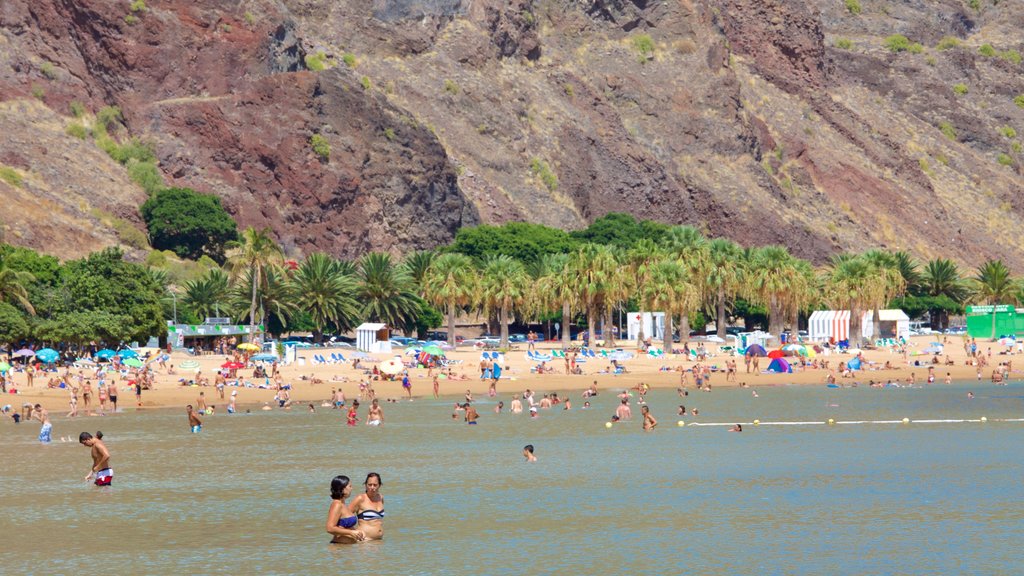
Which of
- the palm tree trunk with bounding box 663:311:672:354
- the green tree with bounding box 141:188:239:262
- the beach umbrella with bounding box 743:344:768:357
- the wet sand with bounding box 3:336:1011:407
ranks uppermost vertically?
the green tree with bounding box 141:188:239:262

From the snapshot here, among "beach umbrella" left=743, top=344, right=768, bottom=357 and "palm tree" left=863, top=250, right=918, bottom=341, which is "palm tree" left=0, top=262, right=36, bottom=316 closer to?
"beach umbrella" left=743, top=344, right=768, bottom=357

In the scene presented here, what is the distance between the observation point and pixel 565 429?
54.6m

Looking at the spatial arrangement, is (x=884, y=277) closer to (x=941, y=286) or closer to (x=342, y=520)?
(x=941, y=286)

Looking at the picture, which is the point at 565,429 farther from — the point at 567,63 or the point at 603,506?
the point at 567,63

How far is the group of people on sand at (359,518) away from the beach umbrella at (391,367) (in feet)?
154

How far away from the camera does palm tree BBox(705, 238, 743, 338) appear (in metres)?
99.2

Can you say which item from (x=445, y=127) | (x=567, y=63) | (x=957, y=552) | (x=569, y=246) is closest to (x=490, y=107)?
(x=445, y=127)

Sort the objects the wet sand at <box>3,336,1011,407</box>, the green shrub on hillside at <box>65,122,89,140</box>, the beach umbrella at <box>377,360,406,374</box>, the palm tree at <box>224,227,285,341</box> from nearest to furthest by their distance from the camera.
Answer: the wet sand at <box>3,336,1011,407</box>, the beach umbrella at <box>377,360,406,374</box>, the palm tree at <box>224,227,285,341</box>, the green shrub on hillside at <box>65,122,89,140</box>

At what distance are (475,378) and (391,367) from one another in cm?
585

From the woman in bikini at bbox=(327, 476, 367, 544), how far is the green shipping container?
93.7 metres

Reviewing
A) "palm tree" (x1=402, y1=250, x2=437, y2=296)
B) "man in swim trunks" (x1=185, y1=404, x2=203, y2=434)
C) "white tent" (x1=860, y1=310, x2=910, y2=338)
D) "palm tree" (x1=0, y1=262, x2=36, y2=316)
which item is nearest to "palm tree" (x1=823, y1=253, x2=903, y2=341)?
"white tent" (x1=860, y1=310, x2=910, y2=338)

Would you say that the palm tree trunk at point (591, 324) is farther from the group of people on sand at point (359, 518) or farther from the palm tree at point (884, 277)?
the group of people on sand at point (359, 518)

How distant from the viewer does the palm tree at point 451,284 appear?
101m

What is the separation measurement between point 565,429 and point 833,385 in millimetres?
28194
